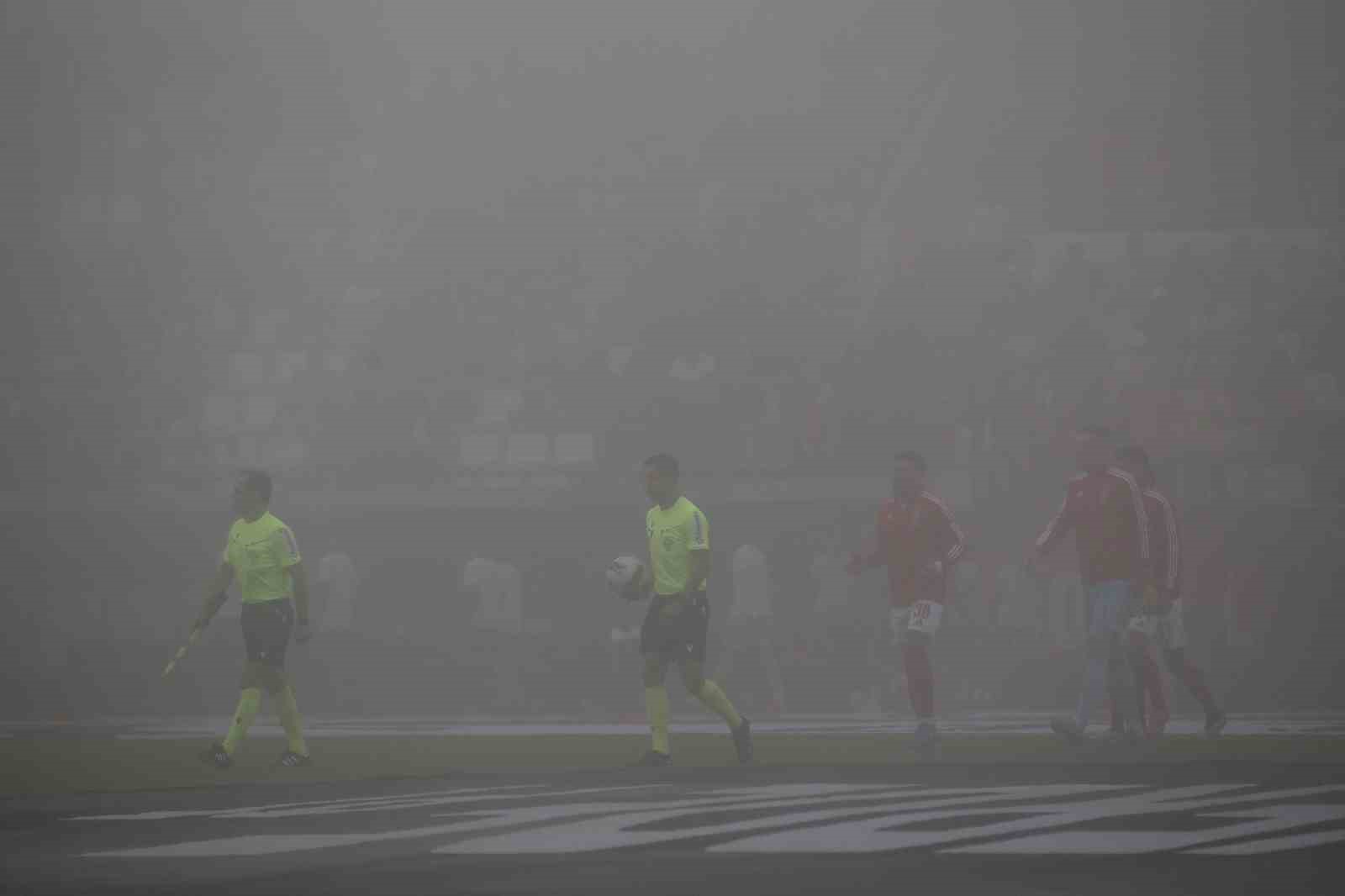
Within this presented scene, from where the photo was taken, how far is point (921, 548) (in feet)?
46.3

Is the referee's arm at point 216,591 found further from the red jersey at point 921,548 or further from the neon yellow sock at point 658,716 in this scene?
the red jersey at point 921,548

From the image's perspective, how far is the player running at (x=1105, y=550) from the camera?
14.4 metres

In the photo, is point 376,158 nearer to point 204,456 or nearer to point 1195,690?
point 204,456

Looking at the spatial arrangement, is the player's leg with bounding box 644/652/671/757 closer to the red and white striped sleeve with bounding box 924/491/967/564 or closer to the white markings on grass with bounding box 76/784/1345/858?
the white markings on grass with bounding box 76/784/1345/858

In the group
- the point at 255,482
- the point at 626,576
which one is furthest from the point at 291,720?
the point at 626,576

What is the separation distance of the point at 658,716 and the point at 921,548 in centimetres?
235

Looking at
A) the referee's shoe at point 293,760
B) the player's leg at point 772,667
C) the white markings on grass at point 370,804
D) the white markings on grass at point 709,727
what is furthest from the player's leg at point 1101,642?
the player's leg at point 772,667

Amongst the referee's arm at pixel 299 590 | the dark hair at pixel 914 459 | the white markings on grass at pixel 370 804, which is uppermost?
the dark hair at pixel 914 459

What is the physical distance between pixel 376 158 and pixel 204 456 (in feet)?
24.9

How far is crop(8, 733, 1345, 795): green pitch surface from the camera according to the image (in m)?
12.5

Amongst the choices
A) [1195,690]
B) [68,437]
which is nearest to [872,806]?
[1195,690]

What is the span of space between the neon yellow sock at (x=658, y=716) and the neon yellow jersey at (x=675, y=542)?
2.07 ft

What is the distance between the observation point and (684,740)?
1622 cm

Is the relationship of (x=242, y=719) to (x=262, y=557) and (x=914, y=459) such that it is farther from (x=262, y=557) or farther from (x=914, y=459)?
(x=914, y=459)
